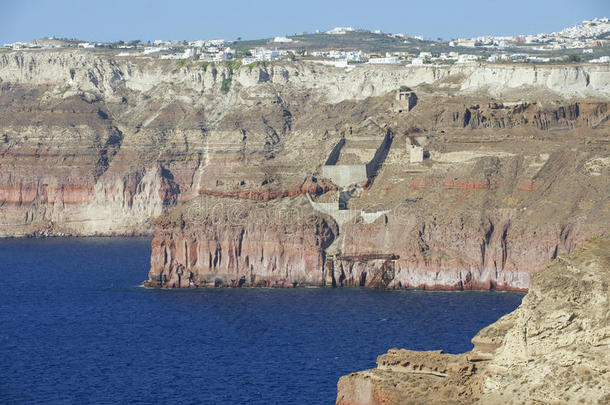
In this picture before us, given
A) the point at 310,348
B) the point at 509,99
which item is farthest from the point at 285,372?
the point at 509,99

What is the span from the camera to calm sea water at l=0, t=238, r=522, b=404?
268 ft

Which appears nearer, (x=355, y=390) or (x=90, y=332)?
(x=355, y=390)

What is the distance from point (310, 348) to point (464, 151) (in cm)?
4380

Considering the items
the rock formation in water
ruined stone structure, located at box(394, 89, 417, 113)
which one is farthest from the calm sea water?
ruined stone structure, located at box(394, 89, 417, 113)

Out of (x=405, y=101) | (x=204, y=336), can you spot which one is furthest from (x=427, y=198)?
(x=405, y=101)

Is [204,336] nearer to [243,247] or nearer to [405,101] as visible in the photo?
[243,247]

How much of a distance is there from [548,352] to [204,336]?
1981 inches

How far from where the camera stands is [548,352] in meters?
50.3

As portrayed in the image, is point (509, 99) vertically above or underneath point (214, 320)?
above

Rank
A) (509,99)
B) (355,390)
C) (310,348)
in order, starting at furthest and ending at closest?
(509,99) < (310,348) < (355,390)

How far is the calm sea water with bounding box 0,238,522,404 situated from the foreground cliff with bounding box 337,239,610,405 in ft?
73.2

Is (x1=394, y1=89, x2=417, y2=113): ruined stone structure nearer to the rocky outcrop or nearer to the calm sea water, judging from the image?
the rocky outcrop

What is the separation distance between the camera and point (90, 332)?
102m

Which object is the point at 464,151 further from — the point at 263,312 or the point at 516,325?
the point at 516,325
